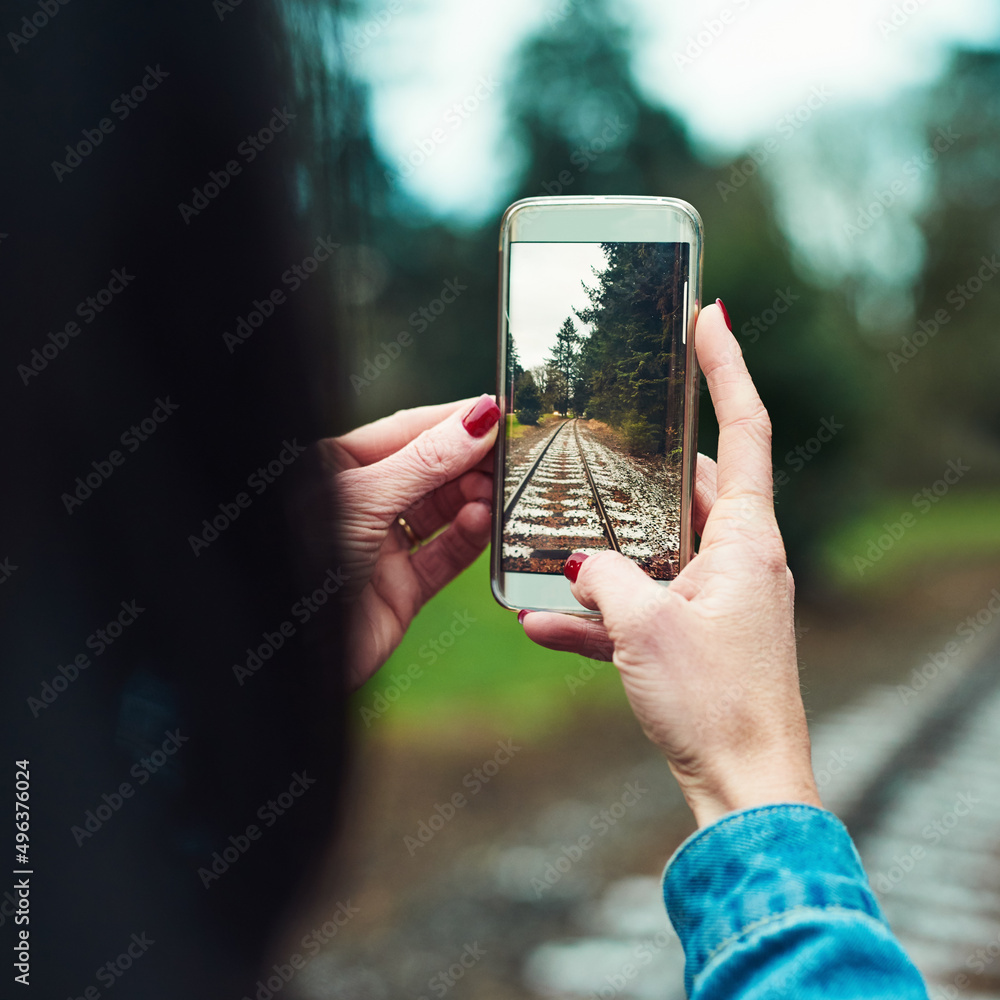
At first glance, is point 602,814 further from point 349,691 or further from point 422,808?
point 349,691

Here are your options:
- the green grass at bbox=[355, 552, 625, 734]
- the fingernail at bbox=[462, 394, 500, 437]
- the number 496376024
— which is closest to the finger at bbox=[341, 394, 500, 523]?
the fingernail at bbox=[462, 394, 500, 437]

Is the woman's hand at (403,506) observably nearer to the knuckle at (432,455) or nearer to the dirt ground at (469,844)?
the knuckle at (432,455)

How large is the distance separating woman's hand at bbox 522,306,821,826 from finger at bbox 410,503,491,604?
12.6 inches

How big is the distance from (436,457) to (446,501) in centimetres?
18

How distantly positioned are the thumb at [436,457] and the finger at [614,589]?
211mm

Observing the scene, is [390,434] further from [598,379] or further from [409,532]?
[598,379]

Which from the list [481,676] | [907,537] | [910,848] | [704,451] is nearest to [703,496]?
[704,451]

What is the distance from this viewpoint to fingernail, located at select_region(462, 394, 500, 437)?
2.72 ft

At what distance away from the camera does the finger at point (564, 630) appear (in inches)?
32.0

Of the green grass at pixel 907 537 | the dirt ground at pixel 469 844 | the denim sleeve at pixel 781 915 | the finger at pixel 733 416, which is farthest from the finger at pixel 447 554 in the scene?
the green grass at pixel 907 537

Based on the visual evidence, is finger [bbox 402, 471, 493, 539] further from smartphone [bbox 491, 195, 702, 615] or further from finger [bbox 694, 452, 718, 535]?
finger [bbox 694, 452, 718, 535]

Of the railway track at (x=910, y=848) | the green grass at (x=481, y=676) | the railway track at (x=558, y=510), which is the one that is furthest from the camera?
the green grass at (x=481, y=676)

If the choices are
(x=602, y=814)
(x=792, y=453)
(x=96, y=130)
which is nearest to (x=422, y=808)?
(x=602, y=814)

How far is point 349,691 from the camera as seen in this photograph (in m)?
0.88
